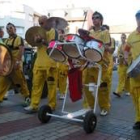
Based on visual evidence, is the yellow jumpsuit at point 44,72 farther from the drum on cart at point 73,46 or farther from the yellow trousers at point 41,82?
the drum on cart at point 73,46

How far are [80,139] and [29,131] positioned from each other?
3.07ft

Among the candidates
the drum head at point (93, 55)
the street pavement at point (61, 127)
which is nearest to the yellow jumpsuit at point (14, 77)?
the street pavement at point (61, 127)

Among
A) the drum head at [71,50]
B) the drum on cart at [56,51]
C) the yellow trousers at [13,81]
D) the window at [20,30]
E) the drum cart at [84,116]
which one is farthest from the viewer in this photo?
the window at [20,30]

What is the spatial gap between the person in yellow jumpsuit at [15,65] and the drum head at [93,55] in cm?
250

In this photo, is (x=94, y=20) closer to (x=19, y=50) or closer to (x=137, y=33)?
(x=137, y=33)

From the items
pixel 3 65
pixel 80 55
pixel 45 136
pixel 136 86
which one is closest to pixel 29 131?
pixel 45 136

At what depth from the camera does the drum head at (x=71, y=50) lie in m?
5.77

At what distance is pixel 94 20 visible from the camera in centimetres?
667

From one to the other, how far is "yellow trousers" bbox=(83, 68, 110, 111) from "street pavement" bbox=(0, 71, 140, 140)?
1.01ft

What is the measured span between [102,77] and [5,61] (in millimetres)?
2224

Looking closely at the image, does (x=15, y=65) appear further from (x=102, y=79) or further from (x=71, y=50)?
(x=71, y=50)

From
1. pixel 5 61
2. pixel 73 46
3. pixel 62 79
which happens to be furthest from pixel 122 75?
pixel 73 46

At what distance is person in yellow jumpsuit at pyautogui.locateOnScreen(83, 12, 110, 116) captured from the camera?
6.64 meters

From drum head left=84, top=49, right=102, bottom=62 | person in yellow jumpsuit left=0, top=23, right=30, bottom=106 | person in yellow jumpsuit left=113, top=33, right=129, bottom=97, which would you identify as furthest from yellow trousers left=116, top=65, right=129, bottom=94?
drum head left=84, top=49, right=102, bottom=62
